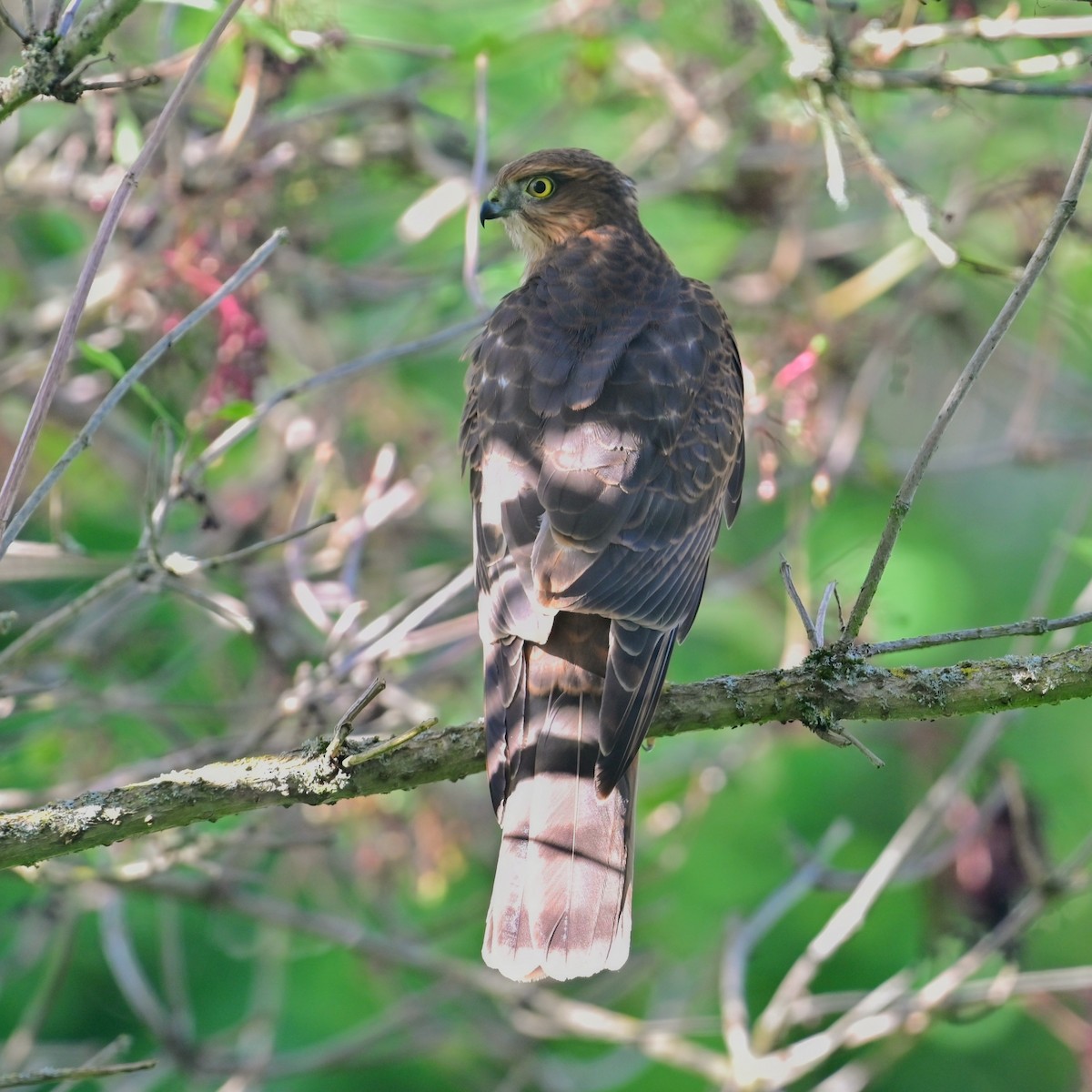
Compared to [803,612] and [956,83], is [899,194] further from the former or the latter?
[803,612]

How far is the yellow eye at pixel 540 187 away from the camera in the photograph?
192 inches

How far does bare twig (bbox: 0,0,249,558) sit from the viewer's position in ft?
8.21

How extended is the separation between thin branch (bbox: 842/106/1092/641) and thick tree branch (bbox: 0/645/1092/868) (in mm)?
249

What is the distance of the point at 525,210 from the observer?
193 inches

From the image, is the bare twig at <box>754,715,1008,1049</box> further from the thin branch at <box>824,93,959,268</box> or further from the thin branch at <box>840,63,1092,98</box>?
the thin branch at <box>840,63,1092,98</box>

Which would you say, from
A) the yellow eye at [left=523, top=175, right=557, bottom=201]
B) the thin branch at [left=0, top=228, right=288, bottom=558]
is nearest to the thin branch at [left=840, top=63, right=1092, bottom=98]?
the yellow eye at [left=523, top=175, right=557, bottom=201]

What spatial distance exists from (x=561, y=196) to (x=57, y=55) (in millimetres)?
2600

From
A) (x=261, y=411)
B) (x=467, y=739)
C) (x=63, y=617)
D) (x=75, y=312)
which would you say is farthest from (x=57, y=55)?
(x=467, y=739)

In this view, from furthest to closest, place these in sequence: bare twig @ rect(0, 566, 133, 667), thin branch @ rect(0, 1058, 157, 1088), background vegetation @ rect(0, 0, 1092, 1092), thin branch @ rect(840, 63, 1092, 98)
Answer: background vegetation @ rect(0, 0, 1092, 1092), thin branch @ rect(840, 63, 1092, 98), bare twig @ rect(0, 566, 133, 667), thin branch @ rect(0, 1058, 157, 1088)

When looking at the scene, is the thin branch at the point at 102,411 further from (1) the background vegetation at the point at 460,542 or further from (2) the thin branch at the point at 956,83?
(2) the thin branch at the point at 956,83

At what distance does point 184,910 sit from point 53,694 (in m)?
2.61

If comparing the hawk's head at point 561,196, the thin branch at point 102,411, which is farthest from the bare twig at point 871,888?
the thin branch at point 102,411

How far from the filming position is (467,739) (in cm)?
311

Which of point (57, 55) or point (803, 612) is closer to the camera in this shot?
point (57, 55)
